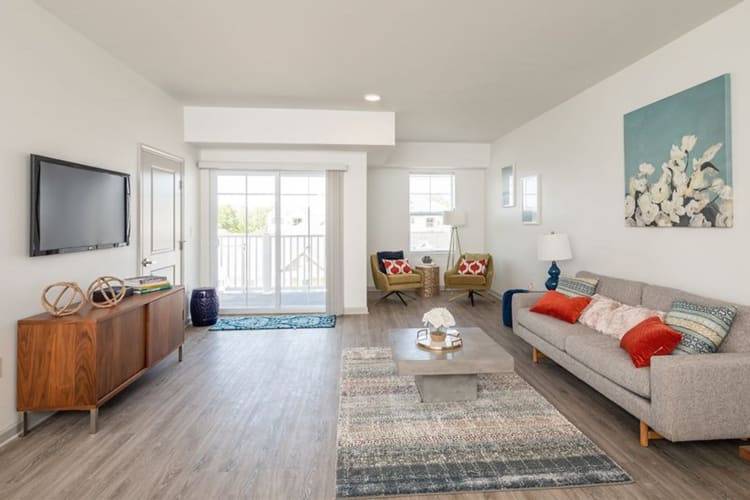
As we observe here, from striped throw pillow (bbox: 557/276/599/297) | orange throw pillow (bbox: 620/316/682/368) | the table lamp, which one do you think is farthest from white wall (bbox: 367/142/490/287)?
orange throw pillow (bbox: 620/316/682/368)

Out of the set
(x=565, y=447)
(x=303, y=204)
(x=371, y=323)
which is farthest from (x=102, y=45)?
(x=565, y=447)

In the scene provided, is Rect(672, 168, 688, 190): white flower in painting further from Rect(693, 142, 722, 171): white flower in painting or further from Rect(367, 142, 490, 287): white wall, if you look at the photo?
Rect(367, 142, 490, 287): white wall

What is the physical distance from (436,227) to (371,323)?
3305mm

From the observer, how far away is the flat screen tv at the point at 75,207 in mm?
2654

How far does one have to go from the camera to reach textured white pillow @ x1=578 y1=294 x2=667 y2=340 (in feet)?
9.92

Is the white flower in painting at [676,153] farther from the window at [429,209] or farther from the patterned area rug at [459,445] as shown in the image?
the window at [429,209]

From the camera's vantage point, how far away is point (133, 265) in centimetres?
394

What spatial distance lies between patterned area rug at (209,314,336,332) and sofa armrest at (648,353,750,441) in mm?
3703

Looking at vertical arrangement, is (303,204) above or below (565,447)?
above

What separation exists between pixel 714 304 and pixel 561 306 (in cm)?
111

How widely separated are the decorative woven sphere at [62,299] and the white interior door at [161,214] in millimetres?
1097

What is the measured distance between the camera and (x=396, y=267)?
6.91 m

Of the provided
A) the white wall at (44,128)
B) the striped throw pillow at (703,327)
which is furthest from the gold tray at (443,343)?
the white wall at (44,128)

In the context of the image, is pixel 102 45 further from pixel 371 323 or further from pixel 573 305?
pixel 573 305
